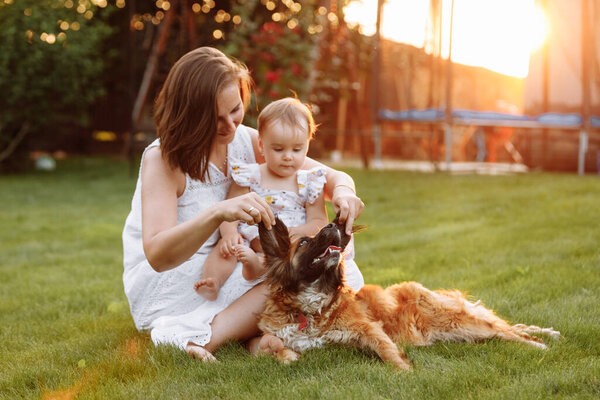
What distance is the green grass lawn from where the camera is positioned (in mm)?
2896

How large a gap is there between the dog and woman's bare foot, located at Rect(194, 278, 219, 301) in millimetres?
344

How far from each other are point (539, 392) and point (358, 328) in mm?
888

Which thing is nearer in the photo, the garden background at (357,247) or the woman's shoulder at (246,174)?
the garden background at (357,247)

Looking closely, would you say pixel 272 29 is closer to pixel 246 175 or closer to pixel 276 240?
pixel 246 175

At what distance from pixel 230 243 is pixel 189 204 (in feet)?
1.46

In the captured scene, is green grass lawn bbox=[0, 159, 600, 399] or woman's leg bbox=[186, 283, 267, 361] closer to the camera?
green grass lawn bbox=[0, 159, 600, 399]

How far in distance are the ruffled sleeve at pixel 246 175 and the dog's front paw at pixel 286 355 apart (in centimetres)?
101

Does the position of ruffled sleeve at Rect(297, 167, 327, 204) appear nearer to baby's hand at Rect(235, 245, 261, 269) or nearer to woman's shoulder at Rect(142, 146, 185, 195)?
baby's hand at Rect(235, 245, 261, 269)

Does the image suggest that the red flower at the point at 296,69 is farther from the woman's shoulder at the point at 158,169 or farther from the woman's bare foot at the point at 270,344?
the woman's bare foot at the point at 270,344

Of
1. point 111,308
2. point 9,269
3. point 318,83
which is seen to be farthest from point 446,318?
point 318,83

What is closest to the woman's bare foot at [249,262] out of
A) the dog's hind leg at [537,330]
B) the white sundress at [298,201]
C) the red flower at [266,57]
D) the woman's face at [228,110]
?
the white sundress at [298,201]

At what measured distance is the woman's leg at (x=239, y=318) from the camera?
11.5ft

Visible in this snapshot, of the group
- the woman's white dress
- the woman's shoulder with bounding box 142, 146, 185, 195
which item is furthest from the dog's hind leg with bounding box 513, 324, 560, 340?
the woman's shoulder with bounding box 142, 146, 185, 195

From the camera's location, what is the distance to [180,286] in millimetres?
3678
